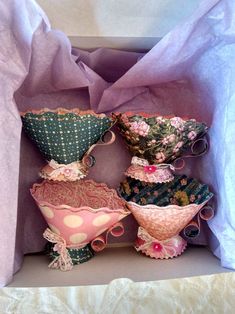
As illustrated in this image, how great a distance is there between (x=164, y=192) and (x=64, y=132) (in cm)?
21

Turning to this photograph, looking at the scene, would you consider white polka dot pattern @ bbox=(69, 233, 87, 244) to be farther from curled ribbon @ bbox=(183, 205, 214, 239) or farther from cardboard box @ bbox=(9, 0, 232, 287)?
curled ribbon @ bbox=(183, 205, 214, 239)

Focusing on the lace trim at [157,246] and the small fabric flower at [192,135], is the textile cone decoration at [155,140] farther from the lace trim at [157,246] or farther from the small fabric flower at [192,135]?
the lace trim at [157,246]

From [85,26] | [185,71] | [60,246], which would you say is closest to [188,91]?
[185,71]

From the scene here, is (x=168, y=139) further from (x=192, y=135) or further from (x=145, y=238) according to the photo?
(x=145, y=238)

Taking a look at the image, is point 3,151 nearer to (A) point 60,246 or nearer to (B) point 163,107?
(A) point 60,246

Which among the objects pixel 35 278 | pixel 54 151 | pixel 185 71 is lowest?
pixel 35 278

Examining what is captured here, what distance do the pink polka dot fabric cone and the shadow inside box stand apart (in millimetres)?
39

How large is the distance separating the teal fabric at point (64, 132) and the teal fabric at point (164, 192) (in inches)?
4.2

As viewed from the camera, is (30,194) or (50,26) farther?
(30,194)

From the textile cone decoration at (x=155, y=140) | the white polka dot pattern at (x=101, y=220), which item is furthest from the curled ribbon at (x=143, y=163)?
the white polka dot pattern at (x=101, y=220)

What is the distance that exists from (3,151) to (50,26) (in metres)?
0.19

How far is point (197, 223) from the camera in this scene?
28.0 inches

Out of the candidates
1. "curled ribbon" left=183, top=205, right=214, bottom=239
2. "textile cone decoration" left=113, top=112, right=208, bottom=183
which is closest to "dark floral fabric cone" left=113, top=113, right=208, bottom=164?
"textile cone decoration" left=113, top=112, right=208, bottom=183

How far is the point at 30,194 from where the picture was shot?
26.8 inches
